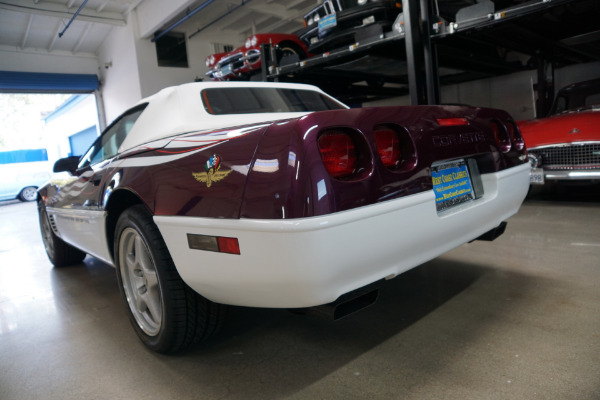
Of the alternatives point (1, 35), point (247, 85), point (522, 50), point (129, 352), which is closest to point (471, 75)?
point (522, 50)

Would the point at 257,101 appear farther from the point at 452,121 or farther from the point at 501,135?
the point at 501,135

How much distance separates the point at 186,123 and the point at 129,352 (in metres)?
1.08

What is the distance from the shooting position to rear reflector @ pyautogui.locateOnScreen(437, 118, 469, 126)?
5.16 feet

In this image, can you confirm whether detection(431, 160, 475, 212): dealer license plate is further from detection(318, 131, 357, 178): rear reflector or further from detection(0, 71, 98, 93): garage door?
detection(0, 71, 98, 93): garage door

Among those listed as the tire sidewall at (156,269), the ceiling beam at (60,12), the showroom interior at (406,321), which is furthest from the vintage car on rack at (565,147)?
the ceiling beam at (60,12)

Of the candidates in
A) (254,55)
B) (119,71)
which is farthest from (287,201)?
(119,71)

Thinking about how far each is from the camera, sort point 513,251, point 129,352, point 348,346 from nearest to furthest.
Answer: point 348,346 → point 129,352 → point 513,251

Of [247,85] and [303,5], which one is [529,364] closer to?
[247,85]

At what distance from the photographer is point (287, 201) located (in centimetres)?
113

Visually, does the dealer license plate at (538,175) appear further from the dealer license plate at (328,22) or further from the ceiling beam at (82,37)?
the ceiling beam at (82,37)

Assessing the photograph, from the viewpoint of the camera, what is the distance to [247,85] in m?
2.36

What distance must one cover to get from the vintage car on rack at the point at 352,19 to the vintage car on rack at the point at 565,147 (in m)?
1.88

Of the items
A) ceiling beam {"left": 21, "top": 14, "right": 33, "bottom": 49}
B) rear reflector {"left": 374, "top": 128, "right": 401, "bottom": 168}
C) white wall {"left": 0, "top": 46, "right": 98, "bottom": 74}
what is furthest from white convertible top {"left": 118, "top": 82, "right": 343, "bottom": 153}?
white wall {"left": 0, "top": 46, "right": 98, "bottom": 74}

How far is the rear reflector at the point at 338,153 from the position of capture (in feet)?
4.04
